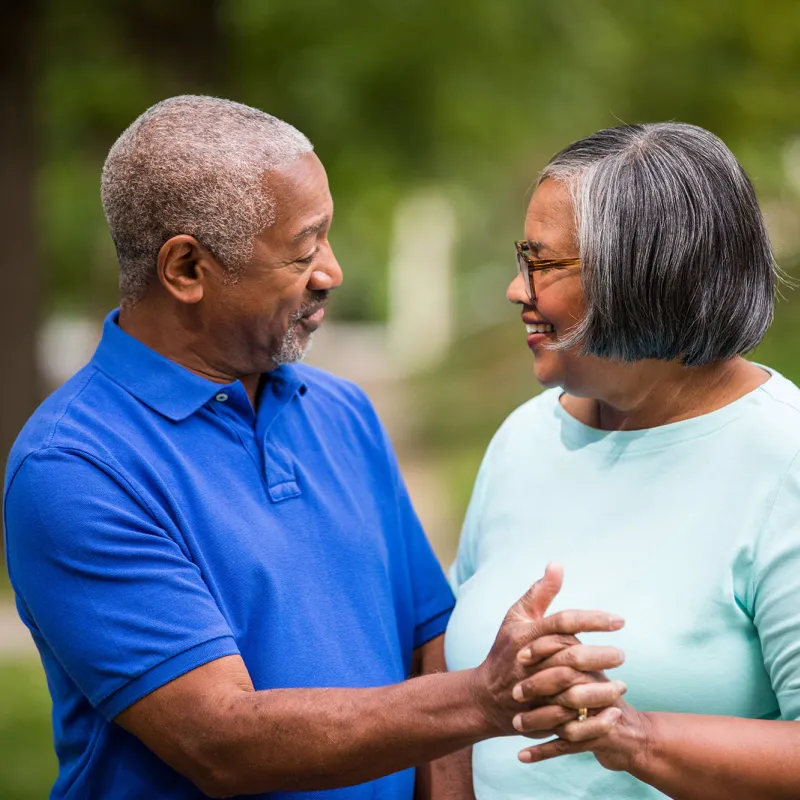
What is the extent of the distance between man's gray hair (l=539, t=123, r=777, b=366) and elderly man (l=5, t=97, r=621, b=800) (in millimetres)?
638

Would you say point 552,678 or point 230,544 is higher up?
point 230,544

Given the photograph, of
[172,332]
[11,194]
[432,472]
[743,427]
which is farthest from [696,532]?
[432,472]

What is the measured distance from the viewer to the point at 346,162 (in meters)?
12.6

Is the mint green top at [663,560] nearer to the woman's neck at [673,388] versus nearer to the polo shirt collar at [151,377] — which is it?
the woman's neck at [673,388]

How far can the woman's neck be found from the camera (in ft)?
9.00

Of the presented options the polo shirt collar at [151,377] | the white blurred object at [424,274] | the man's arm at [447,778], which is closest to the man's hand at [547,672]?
the man's arm at [447,778]

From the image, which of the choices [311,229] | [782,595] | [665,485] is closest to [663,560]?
[665,485]

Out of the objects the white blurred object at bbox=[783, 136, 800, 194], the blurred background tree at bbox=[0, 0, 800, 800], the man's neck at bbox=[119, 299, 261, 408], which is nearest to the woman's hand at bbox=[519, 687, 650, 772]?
the man's neck at bbox=[119, 299, 261, 408]

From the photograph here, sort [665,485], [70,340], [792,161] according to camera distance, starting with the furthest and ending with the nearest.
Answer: [70,340]
[792,161]
[665,485]

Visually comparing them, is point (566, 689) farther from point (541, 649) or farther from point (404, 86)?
point (404, 86)

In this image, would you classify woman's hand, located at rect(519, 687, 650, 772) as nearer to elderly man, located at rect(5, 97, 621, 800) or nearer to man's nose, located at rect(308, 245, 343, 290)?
elderly man, located at rect(5, 97, 621, 800)

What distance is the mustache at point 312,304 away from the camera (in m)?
2.95

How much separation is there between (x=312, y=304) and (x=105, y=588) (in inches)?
35.4

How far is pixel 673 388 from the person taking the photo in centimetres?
278
